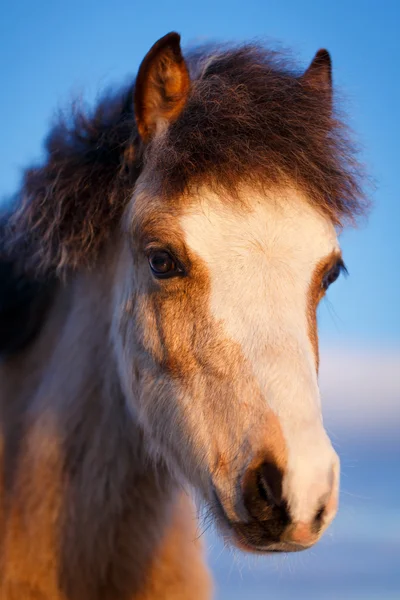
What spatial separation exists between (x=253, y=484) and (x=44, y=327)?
5.22 ft

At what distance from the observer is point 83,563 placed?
286cm

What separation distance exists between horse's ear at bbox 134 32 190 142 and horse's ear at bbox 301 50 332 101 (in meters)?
0.61

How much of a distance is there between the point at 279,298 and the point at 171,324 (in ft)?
1.47

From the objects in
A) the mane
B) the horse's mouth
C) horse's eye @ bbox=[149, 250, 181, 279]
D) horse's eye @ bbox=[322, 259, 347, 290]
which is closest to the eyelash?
horse's eye @ bbox=[322, 259, 347, 290]

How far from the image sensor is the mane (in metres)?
2.70

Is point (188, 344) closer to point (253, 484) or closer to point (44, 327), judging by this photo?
point (253, 484)

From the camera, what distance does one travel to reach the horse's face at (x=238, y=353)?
209 cm

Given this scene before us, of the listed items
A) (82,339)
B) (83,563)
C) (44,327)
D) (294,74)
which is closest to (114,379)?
(82,339)

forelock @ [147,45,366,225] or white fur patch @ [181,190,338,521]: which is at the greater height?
forelock @ [147,45,366,225]

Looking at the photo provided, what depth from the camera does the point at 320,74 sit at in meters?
3.19

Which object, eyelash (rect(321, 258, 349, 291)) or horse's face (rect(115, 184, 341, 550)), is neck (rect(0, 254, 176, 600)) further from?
eyelash (rect(321, 258, 349, 291))

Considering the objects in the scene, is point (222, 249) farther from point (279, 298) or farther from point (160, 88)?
point (160, 88)

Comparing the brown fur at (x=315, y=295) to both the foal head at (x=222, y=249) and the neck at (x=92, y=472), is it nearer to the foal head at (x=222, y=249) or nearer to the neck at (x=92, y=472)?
the foal head at (x=222, y=249)

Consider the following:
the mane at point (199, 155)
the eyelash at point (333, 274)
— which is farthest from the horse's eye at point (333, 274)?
the mane at point (199, 155)
